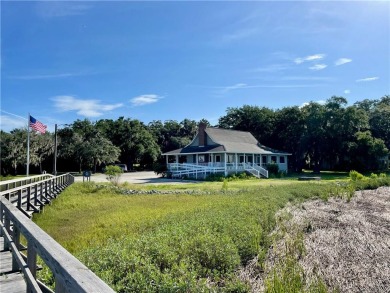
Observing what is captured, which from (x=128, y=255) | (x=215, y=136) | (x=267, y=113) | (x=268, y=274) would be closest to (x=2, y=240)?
(x=128, y=255)

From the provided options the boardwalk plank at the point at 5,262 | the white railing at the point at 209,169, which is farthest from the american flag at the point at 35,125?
the boardwalk plank at the point at 5,262

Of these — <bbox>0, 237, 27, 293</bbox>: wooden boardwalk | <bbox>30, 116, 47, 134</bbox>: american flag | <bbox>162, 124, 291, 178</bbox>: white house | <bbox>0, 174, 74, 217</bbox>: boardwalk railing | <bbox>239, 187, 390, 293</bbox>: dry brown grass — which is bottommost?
<bbox>239, 187, 390, 293</bbox>: dry brown grass

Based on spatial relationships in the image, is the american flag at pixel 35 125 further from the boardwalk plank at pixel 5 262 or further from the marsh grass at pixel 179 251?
the boardwalk plank at pixel 5 262

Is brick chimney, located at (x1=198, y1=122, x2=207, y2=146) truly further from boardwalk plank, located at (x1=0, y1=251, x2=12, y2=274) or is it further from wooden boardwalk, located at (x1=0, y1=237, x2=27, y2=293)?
wooden boardwalk, located at (x1=0, y1=237, x2=27, y2=293)

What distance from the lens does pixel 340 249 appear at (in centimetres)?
645

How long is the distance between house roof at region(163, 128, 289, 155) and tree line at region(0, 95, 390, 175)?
21.2ft

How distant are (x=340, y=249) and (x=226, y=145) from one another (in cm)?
3073

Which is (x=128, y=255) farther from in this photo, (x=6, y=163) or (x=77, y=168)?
(x=77, y=168)

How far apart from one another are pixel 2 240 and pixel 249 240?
4368 mm

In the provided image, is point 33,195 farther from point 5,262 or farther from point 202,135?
point 202,135

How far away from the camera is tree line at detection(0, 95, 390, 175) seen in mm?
40500

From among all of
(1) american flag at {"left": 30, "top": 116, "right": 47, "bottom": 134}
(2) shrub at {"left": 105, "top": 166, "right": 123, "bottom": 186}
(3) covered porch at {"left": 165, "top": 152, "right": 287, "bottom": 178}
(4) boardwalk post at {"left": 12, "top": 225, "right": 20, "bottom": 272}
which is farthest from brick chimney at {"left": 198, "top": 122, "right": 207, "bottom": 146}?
(4) boardwalk post at {"left": 12, "top": 225, "right": 20, "bottom": 272}

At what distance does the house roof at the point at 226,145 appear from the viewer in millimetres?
36219

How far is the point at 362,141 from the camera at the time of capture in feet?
128
